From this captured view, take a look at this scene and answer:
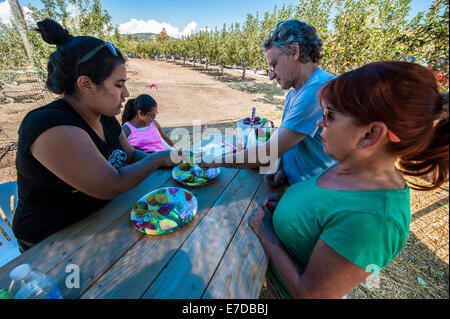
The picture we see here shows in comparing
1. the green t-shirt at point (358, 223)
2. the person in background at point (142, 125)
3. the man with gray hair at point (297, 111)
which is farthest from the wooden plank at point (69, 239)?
the person in background at point (142, 125)

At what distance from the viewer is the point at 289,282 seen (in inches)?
38.7

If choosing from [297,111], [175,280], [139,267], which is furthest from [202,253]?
[297,111]

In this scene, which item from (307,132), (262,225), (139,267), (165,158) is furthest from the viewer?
(165,158)

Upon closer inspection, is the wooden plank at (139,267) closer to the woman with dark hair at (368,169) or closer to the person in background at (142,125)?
the woman with dark hair at (368,169)

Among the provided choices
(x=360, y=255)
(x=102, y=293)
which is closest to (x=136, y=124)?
(x=102, y=293)

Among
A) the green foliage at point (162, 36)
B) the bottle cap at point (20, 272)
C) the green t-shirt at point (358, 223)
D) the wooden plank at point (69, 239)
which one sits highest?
the green foliage at point (162, 36)

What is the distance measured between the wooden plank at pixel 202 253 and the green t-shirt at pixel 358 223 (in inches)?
18.6

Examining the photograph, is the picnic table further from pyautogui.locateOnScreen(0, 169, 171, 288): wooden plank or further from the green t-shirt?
the green t-shirt

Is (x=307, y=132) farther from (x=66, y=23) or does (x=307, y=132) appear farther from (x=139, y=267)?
(x=66, y=23)

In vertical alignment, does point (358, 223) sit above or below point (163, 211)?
above

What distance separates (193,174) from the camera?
1.86m

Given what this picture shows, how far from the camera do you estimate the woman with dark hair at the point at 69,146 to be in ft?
3.68

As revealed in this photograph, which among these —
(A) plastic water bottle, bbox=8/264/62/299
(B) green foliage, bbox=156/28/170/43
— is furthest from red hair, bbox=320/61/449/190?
(B) green foliage, bbox=156/28/170/43

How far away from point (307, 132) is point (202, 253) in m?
1.23
